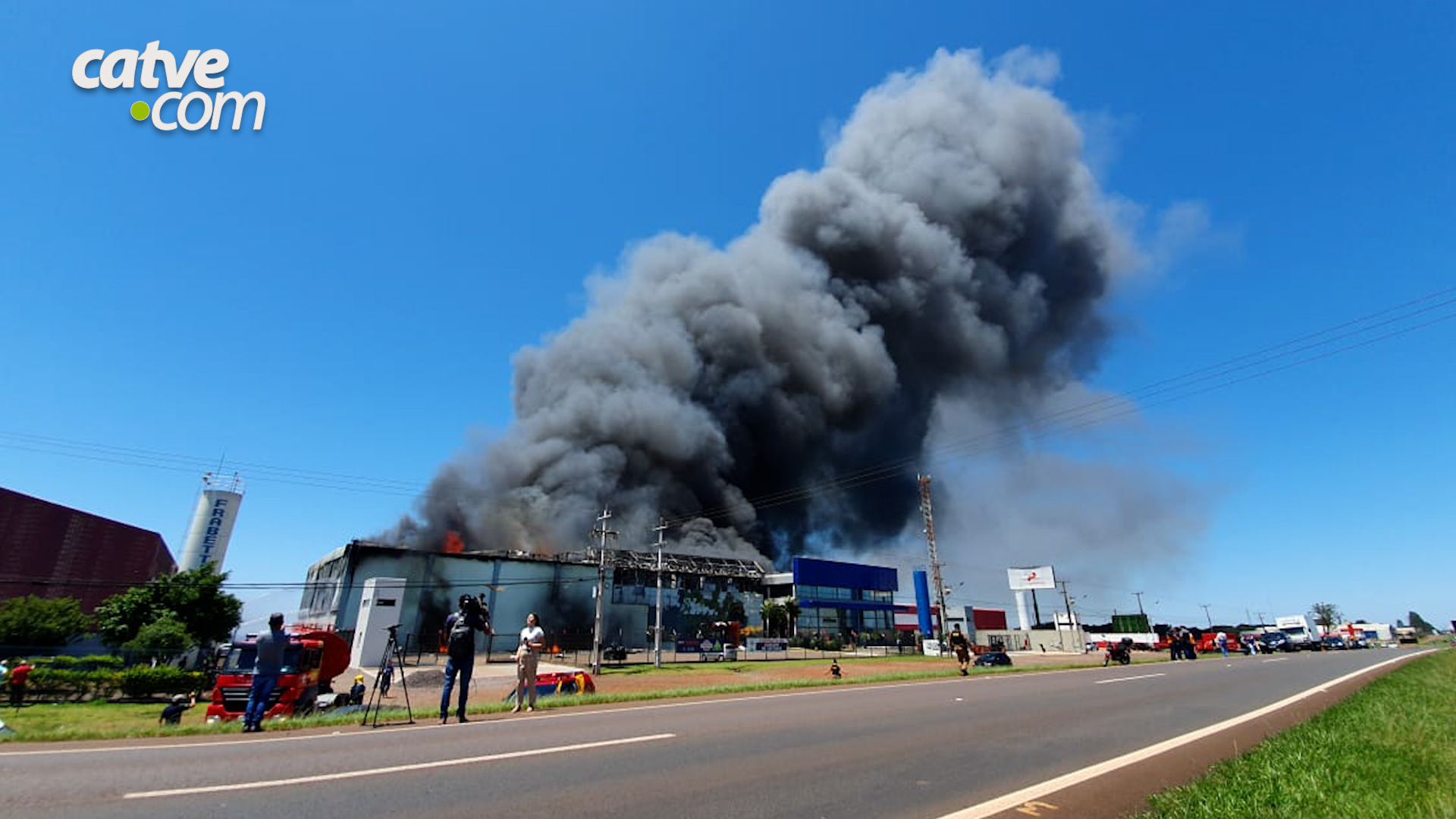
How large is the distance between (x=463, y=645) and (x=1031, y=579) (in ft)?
247

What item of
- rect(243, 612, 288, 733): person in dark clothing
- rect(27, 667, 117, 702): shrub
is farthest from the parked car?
rect(27, 667, 117, 702): shrub

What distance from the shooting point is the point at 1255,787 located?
14.4 ft

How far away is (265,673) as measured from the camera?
8.23 meters

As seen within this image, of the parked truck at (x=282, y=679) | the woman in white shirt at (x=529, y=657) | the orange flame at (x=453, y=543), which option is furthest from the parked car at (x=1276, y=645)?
the orange flame at (x=453, y=543)

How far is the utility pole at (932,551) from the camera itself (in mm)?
44812

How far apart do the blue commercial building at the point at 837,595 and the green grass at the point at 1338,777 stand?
200 ft

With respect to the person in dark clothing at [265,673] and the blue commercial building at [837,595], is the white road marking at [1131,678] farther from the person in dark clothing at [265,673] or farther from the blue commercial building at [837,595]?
the blue commercial building at [837,595]

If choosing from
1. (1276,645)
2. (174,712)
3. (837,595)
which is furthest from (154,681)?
(1276,645)

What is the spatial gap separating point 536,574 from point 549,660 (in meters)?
12.3

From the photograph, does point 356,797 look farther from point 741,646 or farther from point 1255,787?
point 741,646

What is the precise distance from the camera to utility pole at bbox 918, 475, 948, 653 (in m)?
44.8

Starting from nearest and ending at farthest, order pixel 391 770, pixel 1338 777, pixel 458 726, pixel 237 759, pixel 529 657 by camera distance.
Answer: pixel 1338 777
pixel 391 770
pixel 237 759
pixel 458 726
pixel 529 657

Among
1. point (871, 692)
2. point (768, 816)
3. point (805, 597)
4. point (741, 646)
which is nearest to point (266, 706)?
point (768, 816)

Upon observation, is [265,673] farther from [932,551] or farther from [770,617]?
[770,617]
